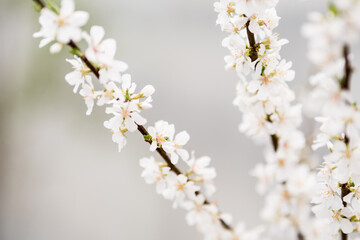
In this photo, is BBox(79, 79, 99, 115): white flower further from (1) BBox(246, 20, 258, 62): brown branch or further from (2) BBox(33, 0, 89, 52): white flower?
(1) BBox(246, 20, 258, 62): brown branch

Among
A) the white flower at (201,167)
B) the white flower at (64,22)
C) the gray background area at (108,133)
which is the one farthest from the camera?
the gray background area at (108,133)

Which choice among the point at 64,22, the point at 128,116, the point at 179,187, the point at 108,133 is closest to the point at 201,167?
the point at 179,187

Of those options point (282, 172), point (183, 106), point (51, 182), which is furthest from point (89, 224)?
point (282, 172)

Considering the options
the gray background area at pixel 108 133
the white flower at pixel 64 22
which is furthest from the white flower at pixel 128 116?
the gray background area at pixel 108 133

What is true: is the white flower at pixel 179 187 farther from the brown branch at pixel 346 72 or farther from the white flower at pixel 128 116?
the brown branch at pixel 346 72

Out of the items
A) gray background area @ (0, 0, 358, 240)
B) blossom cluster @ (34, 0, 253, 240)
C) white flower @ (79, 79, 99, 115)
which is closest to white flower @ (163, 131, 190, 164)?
blossom cluster @ (34, 0, 253, 240)
